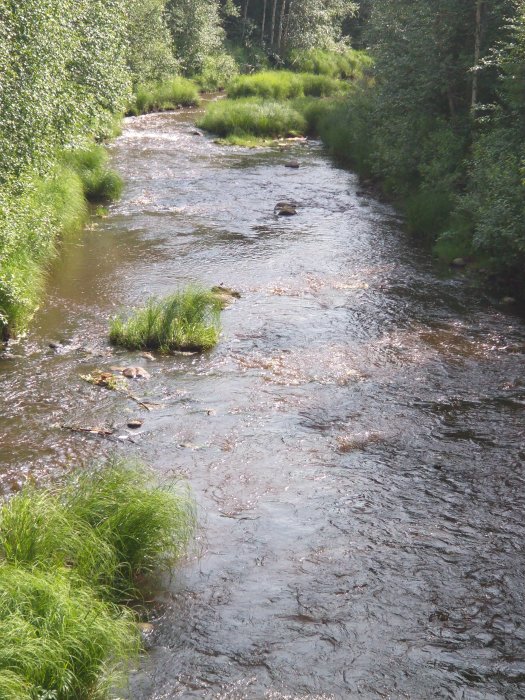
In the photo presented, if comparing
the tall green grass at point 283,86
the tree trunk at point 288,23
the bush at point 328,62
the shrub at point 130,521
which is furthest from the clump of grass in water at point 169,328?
the tree trunk at point 288,23

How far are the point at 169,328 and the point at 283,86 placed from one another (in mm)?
31515

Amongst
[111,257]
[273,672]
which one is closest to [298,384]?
[273,672]

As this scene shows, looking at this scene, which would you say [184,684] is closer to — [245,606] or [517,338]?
[245,606]

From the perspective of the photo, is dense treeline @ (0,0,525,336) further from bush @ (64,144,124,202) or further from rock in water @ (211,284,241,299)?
rock in water @ (211,284,241,299)

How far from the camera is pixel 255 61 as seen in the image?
52844mm

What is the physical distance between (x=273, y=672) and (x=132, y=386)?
5.61 metres

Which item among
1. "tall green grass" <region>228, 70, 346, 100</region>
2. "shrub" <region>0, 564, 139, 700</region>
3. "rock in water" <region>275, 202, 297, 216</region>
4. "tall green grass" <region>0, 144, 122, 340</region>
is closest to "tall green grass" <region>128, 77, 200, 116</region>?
"tall green grass" <region>228, 70, 346, 100</region>

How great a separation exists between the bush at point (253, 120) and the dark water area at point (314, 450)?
15.2 meters

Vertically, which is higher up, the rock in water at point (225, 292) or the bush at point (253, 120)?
the bush at point (253, 120)

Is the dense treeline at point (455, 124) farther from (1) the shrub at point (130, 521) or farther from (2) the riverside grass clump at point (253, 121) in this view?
(2) the riverside grass clump at point (253, 121)

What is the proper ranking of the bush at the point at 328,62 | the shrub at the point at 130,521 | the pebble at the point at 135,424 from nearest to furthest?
the shrub at the point at 130,521
the pebble at the point at 135,424
the bush at the point at 328,62

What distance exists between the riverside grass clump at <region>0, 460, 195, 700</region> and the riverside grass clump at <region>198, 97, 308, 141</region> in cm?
2569

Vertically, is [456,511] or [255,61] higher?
[255,61]

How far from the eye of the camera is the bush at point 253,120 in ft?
105
